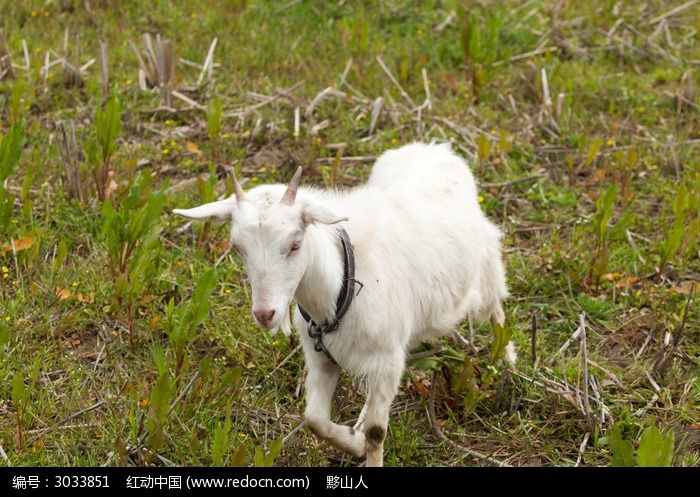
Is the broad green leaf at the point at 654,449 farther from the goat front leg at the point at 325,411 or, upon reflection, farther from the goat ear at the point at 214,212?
the goat ear at the point at 214,212

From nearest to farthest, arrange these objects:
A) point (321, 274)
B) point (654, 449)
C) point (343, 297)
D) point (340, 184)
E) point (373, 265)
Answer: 1. point (654, 449)
2. point (321, 274)
3. point (343, 297)
4. point (373, 265)
5. point (340, 184)

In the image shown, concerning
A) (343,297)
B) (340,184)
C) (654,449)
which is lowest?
(340,184)

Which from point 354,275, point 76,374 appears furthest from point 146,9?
point 354,275

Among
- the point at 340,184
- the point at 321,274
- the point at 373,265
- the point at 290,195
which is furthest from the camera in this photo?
the point at 340,184

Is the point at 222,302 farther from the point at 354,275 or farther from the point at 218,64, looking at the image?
the point at 218,64

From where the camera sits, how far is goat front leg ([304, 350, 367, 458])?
3969 millimetres

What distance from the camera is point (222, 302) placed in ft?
17.1

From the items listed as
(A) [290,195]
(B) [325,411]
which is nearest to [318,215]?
(A) [290,195]

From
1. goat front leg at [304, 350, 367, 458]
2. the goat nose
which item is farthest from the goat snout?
goat front leg at [304, 350, 367, 458]

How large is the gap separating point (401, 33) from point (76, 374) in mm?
5056

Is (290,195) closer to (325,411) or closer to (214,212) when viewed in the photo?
(214,212)

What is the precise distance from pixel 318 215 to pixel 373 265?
0.59 meters

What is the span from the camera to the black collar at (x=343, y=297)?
150 inches

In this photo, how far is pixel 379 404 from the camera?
13.2ft
